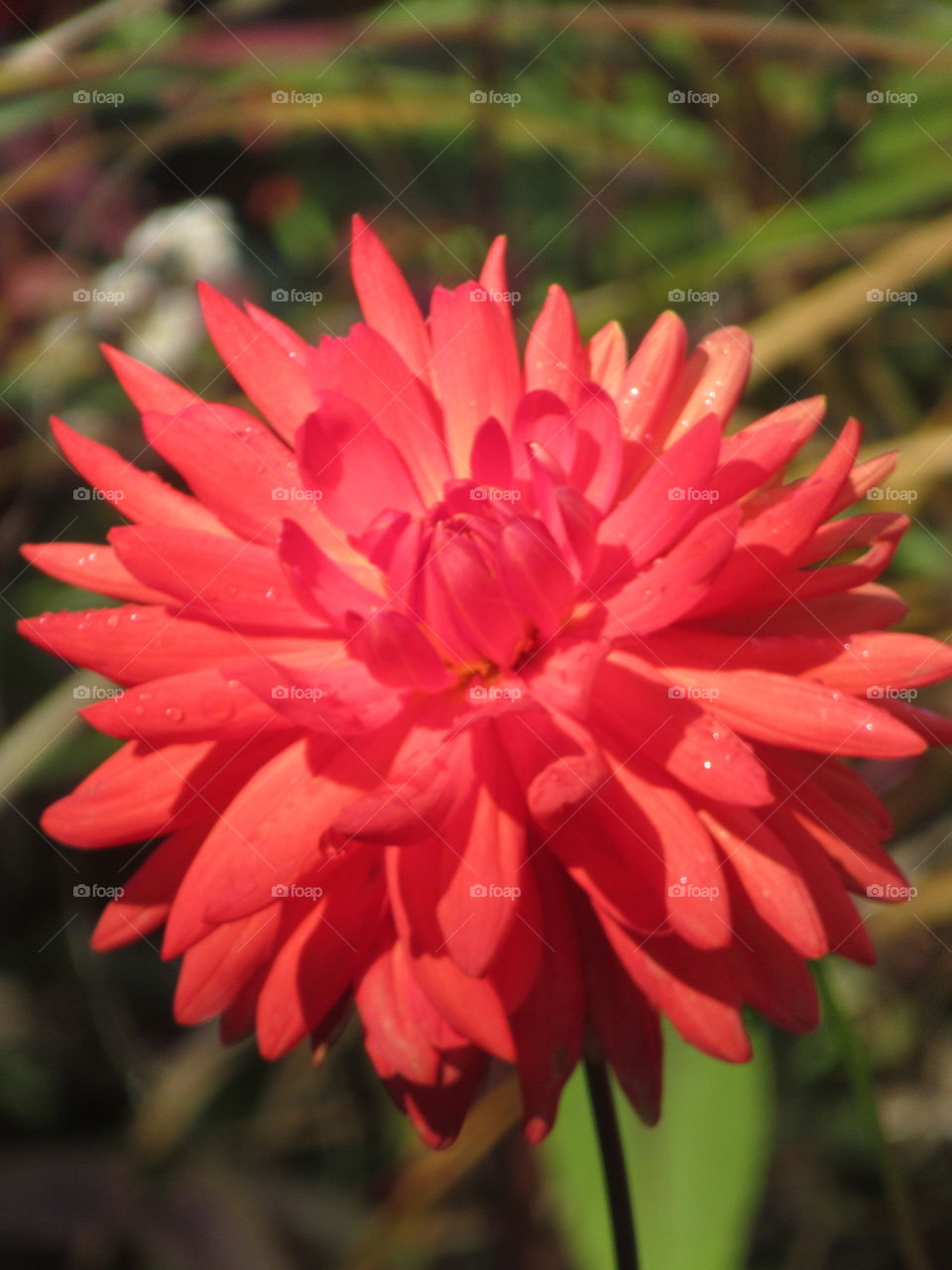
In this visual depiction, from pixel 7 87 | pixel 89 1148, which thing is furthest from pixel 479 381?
pixel 89 1148

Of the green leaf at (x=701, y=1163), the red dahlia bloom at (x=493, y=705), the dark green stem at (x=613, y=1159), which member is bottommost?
the green leaf at (x=701, y=1163)

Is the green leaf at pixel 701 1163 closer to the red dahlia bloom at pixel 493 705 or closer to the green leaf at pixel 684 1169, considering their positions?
the green leaf at pixel 684 1169

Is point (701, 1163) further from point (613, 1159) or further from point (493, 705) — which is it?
point (493, 705)

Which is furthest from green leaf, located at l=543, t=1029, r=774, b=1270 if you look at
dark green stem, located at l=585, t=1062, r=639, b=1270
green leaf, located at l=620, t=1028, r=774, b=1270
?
dark green stem, located at l=585, t=1062, r=639, b=1270

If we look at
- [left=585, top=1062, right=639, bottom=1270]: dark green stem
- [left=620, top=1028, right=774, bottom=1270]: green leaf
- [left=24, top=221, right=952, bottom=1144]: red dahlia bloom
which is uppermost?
[left=24, top=221, right=952, bottom=1144]: red dahlia bloom

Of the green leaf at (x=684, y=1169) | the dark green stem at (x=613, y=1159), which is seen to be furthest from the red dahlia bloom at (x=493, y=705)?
Result: the green leaf at (x=684, y=1169)

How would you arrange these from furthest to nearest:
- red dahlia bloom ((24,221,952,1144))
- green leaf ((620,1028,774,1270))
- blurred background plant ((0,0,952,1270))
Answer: blurred background plant ((0,0,952,1270)), green leaf ((620,1028,774,1270)), red dahlia bloom ((24,221,952,1144))

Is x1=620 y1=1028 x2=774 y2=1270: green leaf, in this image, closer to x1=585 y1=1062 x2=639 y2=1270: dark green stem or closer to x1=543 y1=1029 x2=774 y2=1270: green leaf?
x1=543 y1=1029 x2=774 y2=1270: green leaf
